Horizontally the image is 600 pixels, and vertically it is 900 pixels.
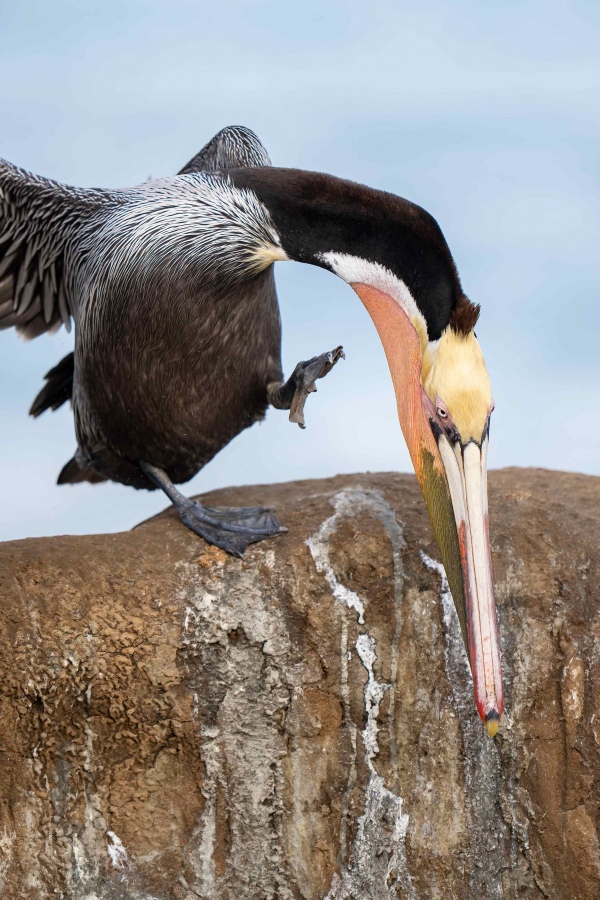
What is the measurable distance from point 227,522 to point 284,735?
105 cm

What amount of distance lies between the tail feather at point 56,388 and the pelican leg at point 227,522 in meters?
1.15

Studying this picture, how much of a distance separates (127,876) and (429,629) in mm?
1673

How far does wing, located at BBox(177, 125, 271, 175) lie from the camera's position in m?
5.81

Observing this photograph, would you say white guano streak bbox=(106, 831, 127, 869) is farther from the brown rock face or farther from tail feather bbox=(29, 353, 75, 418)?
tail feather bbox=(29, 353, 75, 418)

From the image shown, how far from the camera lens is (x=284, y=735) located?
427 cm

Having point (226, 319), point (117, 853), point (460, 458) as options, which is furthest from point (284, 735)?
point (226, 319)

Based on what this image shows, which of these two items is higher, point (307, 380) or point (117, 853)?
point (307, 380)

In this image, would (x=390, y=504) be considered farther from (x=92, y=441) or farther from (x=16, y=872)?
(x=16, y=872)

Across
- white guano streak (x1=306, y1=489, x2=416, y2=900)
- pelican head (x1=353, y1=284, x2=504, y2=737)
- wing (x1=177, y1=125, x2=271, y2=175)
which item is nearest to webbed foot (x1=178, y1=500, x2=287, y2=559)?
white guano streak (x1=306, y1=489, x2=416, y2=900)

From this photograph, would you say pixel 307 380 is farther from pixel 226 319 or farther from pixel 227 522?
pixel 227 522

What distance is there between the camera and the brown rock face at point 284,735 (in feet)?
13.4

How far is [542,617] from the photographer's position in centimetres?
434

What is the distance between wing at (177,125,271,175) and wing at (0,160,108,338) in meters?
0.87

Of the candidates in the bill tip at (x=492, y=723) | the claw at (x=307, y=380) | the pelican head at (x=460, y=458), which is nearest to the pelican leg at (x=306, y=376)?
the claw at (x=307, y=380)
